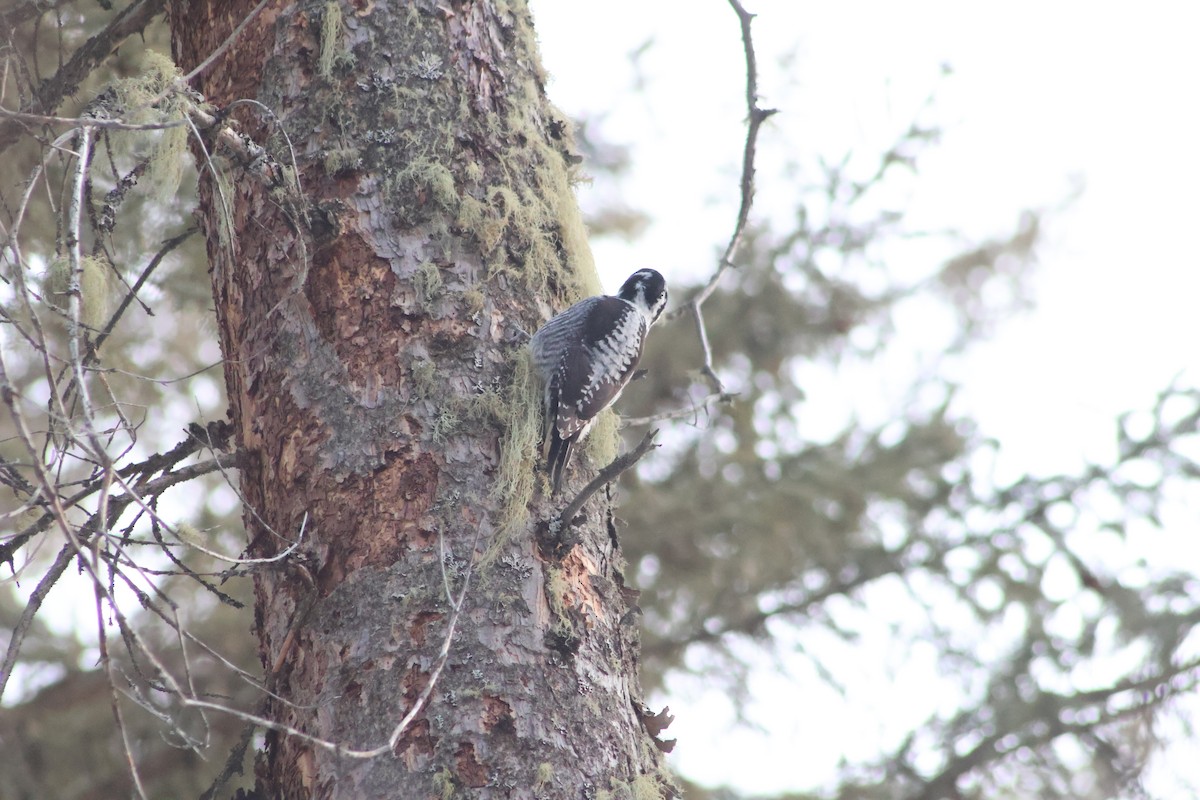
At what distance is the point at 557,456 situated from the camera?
286 centimetres

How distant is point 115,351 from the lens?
4.29m

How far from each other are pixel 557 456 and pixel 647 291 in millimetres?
2020

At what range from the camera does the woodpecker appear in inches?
117

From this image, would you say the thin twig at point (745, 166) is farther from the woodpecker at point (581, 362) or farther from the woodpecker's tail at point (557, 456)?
the woodpecker's tail at point (557, 456)

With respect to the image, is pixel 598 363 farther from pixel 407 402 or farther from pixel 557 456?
pixel 407 402

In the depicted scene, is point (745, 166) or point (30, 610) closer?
point (30, 610)

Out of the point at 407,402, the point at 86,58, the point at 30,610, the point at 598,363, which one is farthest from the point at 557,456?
the point at 86,58

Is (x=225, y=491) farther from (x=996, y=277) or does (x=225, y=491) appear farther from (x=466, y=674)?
(x=996, y=277)

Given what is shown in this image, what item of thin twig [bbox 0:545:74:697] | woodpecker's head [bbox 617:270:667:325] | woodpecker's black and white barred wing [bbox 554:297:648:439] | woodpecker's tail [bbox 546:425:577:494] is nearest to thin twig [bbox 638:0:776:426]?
woodpecker's black and white barred wing [bbox 554:297:648:439]

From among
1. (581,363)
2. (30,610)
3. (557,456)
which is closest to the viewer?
(30,610)

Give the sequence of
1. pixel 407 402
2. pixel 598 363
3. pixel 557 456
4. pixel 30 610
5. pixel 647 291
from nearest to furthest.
Result: pixel 30 610
pixel 407 402
pixel 557 456
pixel 598 363
pixel 647 291

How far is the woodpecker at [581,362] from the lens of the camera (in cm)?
296

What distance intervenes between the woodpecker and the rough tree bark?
0.32 feet

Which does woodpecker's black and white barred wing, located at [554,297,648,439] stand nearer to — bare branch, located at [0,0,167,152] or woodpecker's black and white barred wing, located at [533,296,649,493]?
woodpecker's black and white barred wing, located at [533,296,649,493]
